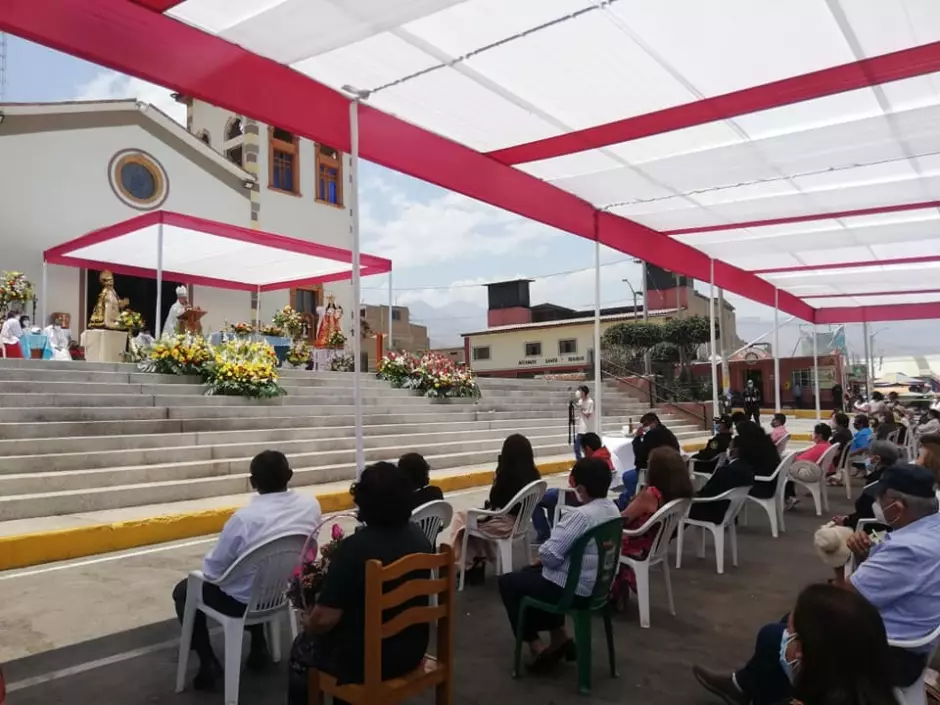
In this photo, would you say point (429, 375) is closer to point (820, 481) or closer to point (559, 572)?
point (820, 481)

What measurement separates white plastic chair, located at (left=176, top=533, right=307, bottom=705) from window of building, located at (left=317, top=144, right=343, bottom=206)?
20.5m

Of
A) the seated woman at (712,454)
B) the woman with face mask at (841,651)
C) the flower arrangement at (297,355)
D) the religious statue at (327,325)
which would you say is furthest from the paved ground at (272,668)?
the religious statue at (327,325)

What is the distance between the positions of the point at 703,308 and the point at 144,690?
133 ft

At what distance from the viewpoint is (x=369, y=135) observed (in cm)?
588

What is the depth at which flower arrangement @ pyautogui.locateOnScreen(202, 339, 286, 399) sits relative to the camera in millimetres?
10492

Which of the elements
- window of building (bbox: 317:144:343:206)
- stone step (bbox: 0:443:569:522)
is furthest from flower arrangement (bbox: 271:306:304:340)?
stone step (bbox: 0:443:569:522)

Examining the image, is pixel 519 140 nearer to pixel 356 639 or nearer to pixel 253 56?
pixel 253 56

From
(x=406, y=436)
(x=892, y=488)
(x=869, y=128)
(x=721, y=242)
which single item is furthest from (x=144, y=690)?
(x=721, y=242)

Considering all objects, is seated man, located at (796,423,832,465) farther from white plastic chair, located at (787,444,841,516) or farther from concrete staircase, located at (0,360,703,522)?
concrete staircase, located at (0,360,703,522)

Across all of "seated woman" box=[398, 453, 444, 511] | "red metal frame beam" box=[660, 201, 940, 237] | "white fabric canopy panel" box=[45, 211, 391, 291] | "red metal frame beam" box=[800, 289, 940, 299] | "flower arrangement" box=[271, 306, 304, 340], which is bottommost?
"seated woman" box=[398, 453, 444, 511]

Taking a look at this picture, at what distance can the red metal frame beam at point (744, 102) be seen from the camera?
5.07 meters

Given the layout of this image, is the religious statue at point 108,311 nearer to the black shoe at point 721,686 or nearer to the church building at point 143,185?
the church building at point 143,185

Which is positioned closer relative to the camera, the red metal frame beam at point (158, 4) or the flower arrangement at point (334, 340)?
the red metal frame beam at point (158, 4)

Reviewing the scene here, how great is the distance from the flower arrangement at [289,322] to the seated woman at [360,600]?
1605cm
